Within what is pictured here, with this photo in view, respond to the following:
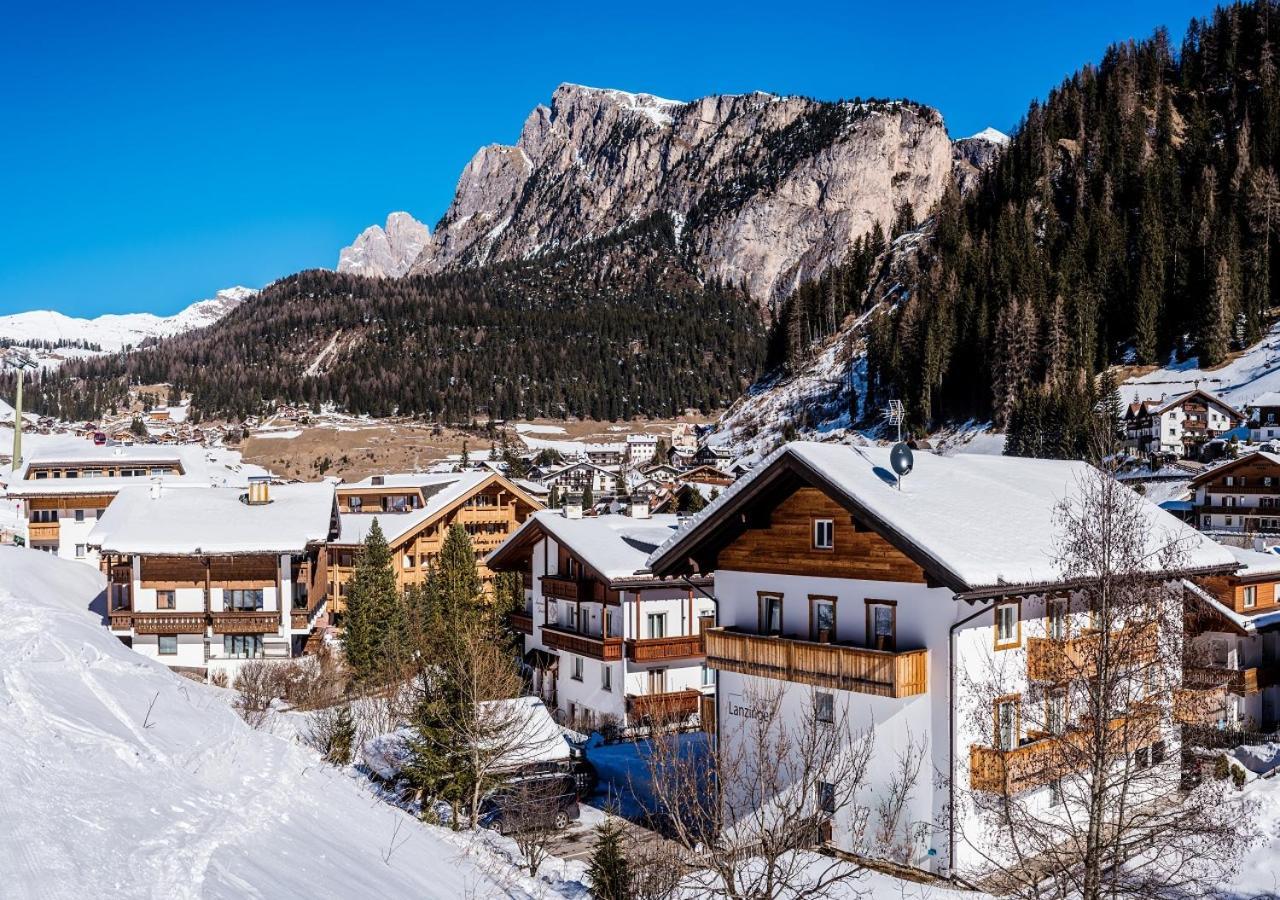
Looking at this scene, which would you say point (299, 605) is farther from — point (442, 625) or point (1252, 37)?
point (1252, 37)

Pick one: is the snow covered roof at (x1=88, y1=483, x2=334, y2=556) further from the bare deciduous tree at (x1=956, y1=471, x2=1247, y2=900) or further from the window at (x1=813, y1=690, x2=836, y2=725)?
the bare deciduous tree at (x1=956, y1=471, x2=1247, y2=900)

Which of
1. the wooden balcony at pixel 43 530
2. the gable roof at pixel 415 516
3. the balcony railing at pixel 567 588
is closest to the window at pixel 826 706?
the balcony railing at pixel 567 588

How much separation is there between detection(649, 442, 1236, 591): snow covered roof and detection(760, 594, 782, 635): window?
2.27 metres

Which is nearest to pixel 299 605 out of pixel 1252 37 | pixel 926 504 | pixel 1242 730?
pixel 926 504

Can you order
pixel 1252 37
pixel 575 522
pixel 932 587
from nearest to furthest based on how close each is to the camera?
pixel 932 587
pixel 575 522
pixel 1252 37

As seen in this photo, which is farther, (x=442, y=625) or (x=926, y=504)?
(x=442, y=625)

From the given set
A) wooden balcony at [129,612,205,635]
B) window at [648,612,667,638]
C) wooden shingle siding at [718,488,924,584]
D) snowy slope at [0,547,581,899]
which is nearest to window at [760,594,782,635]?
wooden shingle siding at [718,488,924,584]

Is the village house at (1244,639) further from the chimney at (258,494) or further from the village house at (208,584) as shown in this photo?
the chimney at (258,494)

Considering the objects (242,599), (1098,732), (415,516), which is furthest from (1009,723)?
(415,516)

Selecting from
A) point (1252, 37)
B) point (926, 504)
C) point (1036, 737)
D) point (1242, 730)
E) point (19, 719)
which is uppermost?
point (1252, 37)

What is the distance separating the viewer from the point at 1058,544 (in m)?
22.8

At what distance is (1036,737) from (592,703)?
19258 millimetres

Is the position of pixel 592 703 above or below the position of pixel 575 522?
below

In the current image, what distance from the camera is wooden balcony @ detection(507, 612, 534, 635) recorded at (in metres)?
43.4
